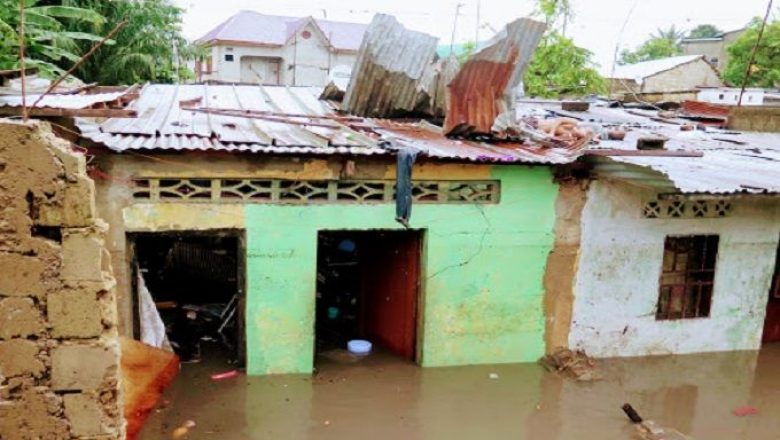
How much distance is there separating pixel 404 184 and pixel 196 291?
4739 mm

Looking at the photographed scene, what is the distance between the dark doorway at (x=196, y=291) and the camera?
28.8 ft

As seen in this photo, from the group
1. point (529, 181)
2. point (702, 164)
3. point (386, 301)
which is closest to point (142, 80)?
point (386, 301)

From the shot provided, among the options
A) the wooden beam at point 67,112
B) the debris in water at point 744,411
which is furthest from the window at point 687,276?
the wooden beam at point 67,112

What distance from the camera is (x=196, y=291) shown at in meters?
10.8

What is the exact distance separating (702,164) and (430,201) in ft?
11.4

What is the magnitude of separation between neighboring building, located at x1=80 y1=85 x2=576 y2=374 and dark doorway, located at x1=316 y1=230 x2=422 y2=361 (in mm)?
36

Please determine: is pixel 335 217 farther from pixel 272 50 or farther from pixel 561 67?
pixel 272 50

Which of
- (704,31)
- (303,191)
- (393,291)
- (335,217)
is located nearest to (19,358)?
(303,191)

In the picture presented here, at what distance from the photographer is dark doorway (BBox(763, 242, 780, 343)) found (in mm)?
9773

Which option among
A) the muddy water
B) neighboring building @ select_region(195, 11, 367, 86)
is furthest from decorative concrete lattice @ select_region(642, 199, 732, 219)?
neighboring building @ select_region(195, 11, 367, 86)

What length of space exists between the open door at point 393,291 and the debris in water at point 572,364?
5.79 ft

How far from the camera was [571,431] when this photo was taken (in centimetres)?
725

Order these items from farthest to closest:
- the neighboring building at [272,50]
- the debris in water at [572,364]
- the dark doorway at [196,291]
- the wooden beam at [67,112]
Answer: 1. the neighboring building at [272,50]
2. the dark doorway at [196,291]
3. the debris in water at [572,364]
4. the wooden beam at [67,112]

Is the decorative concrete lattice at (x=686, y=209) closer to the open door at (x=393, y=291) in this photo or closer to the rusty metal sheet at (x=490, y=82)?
the rusty metal sheet at (x=490, y=82)
